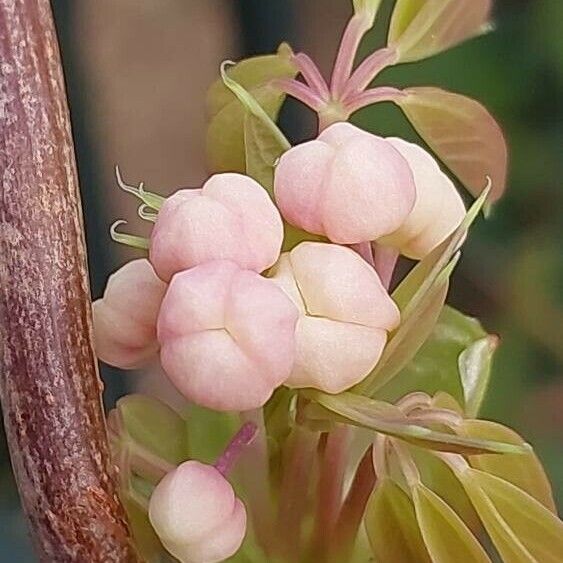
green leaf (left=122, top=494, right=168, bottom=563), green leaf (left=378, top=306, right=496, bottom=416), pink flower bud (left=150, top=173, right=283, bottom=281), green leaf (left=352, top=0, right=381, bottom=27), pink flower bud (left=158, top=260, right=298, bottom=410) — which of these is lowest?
green leaf (left=122, top=494, right=168, bottom=563)

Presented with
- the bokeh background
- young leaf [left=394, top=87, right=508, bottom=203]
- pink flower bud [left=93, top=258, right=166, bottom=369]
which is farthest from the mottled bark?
the bokeh background

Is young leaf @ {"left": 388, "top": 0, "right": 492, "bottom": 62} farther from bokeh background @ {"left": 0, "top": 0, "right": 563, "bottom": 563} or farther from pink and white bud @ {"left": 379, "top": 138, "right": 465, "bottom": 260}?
bokeh background @ {"left": 0, "top": 0, "right": 563, "bottom": 563}

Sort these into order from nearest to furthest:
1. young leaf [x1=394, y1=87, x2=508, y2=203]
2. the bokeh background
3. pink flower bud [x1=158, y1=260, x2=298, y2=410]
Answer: pink flower bud [x1=158, y1=260, x2=298, y2=410] < young leaf [x1=394, y1=87, x2=508, y2=203] < the bokeh background

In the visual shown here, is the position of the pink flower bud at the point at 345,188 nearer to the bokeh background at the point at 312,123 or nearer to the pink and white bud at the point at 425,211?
the pink and white bud at the point at 425,211

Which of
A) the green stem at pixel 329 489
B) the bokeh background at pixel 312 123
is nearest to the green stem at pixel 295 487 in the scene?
the green stem at pixel 329 489

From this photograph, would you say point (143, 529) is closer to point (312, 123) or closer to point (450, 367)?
point (450, 367)

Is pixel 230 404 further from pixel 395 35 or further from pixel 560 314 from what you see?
pixel 560 314
